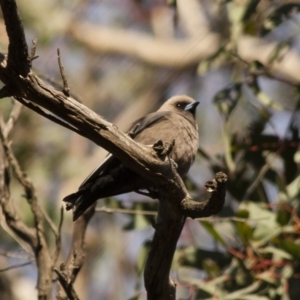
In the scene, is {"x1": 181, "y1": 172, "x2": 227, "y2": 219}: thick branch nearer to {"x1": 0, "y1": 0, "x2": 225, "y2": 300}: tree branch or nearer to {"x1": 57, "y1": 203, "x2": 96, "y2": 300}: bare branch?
{"x1": 0, "y1": 0, "x2": 225, "y2": 300}: tree branch

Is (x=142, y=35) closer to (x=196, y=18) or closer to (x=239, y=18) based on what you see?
(x=196, y=18)

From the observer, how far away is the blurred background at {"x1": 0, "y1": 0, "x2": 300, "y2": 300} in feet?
14.6

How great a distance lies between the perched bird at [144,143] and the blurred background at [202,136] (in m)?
0.34

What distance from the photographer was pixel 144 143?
3840mm

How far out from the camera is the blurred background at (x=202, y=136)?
4461 millimetres

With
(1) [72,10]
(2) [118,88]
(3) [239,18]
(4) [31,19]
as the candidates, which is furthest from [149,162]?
(2) [118,88]

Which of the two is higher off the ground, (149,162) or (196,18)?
(196,18)

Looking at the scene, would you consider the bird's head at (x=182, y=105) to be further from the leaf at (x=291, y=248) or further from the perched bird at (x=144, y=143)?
the leaf at (x=291, y=248)

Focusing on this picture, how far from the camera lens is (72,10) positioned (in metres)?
7.97

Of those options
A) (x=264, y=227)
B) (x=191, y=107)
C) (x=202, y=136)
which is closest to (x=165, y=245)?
(x=264, y=227)

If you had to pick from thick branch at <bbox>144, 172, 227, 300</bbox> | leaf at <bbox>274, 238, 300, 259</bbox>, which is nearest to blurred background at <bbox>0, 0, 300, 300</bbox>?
leaf at <bbox>274, 238, 300, 259</bbox>

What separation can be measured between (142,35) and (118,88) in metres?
1.35

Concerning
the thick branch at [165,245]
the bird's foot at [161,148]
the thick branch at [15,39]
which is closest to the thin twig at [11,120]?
the thick branch at [165,245]

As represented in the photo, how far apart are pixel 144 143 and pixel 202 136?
525 cm
